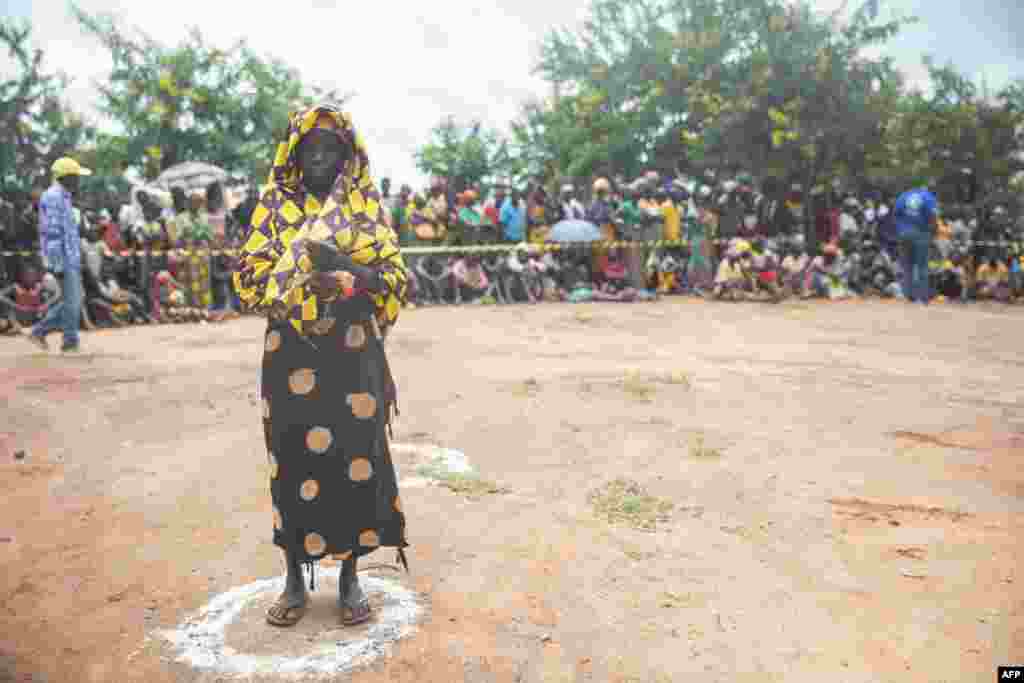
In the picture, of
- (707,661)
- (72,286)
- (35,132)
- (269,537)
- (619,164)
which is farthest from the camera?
(619,164)

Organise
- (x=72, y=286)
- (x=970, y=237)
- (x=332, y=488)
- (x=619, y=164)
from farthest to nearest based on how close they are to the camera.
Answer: (x=619, y=164), (x=970, y=237), (x=72, y=286), (x=332, y=488)

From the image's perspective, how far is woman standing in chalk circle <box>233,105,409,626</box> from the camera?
11.5ft

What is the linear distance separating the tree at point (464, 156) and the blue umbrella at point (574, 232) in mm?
4517

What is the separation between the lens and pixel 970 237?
1808 centimetres

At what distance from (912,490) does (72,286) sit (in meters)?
7.75

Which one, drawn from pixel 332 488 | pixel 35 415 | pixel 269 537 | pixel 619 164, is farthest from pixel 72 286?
pixel 619 164

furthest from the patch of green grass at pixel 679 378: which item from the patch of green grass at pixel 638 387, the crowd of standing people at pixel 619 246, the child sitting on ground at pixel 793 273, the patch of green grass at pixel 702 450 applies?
the child sitting on ground at pixel 793 273

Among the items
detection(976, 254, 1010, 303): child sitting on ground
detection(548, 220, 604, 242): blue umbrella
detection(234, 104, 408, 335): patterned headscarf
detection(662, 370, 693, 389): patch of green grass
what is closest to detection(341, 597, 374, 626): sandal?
detection(234, 104, 408, 335): patterned headscarf

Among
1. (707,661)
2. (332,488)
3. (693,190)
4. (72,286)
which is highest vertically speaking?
(693,190)

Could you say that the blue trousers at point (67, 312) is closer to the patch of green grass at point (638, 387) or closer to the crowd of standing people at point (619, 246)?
the crowd of standing people at point (619, 246)

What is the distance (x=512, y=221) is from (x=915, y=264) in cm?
665

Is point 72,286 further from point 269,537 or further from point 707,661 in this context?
point 707,661

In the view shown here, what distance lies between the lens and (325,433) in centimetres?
351

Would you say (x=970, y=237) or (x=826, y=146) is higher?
(x=826, y=146)
